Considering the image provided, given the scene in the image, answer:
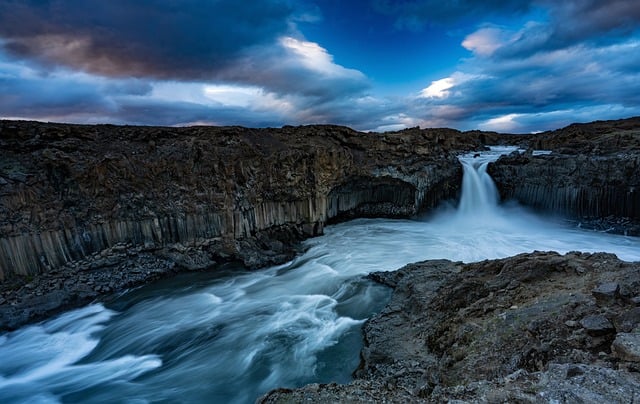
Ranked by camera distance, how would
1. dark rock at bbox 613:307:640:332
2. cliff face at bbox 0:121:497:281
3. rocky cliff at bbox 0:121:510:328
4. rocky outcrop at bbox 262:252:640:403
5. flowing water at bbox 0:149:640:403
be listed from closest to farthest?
rocky outcrop at bbox 262:252:640:403, dark rock at bbox 613:307:640:332, flowing water at bbox 0:149:640:403, rocky cliff at bbox 0:121:510:328, cliff face at bbox 0:121:497:281

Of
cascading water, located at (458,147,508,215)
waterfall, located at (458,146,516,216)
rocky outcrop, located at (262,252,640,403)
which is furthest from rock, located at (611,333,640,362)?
cascading water, located at (458,147,508,215)

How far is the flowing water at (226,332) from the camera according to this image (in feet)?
23.2

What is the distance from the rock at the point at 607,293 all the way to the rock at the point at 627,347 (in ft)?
3.54

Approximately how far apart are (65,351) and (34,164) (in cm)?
788

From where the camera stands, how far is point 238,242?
1517 cm

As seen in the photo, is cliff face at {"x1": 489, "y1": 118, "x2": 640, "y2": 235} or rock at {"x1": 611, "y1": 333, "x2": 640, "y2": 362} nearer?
rock at {"x1": 611, "y1": 333, "x2": 640, "y2": 362}

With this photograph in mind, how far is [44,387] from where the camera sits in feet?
24.2

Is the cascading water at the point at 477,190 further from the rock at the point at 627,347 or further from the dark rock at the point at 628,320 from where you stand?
the rock at the point at 627,347

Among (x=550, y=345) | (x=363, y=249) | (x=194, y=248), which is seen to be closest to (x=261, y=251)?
(x=194, y=248)

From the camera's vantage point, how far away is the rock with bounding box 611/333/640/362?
10.5 ft

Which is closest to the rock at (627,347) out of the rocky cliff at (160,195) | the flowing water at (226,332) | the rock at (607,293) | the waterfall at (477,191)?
the rock at (607,293)

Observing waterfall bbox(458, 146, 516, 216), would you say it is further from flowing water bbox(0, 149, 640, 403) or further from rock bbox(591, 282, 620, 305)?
rock bbox(591, 282, 620, 305)

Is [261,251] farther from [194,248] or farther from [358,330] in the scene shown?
[358,330]

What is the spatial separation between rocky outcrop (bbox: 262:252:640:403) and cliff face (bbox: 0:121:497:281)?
27.3ft
